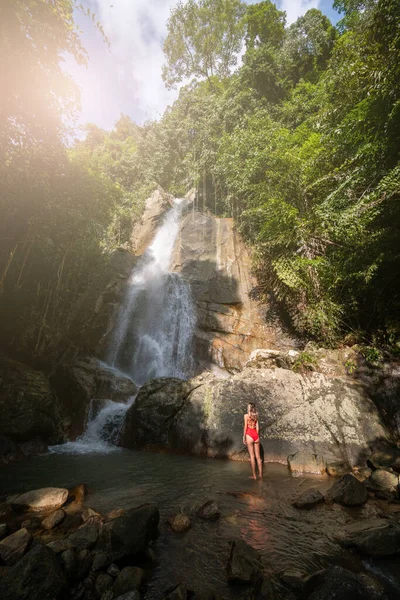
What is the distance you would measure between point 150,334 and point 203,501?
12357 millimetres

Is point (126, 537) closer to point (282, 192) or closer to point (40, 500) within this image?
point (40, 500)

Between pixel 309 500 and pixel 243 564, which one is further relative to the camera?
pixel 309 500

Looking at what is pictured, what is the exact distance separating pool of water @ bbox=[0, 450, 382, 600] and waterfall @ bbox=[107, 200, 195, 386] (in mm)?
6671

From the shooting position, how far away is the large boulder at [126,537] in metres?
3.60

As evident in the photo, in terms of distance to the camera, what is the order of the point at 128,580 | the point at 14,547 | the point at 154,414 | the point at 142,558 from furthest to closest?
1. the point at 154,414
2. the point at 142,558
3. the point at 14,547
4. the point at 128,580

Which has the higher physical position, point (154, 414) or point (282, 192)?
point (282, 192)

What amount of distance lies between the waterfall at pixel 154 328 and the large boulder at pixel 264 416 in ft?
16.9

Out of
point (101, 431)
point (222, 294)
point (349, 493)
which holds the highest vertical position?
point (222, 294)

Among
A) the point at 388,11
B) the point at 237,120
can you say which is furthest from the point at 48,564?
the point at 237,120

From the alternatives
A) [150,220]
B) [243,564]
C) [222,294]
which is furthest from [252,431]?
[150,220]

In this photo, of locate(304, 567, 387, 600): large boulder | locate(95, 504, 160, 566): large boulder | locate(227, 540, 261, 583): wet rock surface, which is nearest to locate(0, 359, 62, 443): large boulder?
locate(95, 504, 160, 566): large boulder

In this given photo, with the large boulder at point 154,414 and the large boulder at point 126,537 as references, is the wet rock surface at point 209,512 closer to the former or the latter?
the large boulder at point 126,537

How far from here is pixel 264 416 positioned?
29.4ft

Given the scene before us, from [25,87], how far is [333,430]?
14.3 metres
